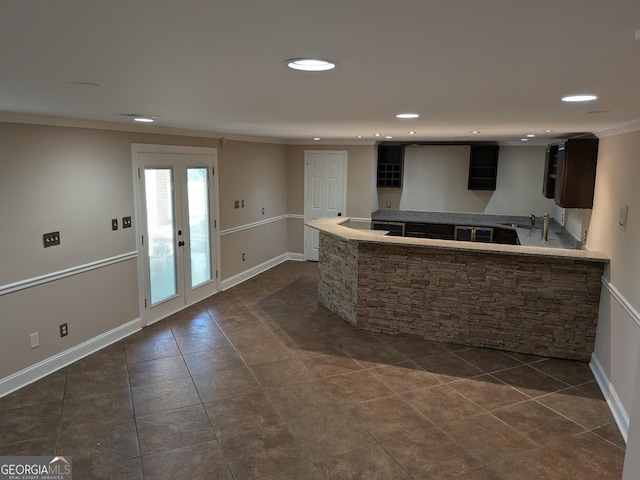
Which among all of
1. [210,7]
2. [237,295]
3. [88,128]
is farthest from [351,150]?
[210,7]

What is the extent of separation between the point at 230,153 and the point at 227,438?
435cm

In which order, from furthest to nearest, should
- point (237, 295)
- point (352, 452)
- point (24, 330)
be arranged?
point (237, 295), point (24, 330), point (352, 452)

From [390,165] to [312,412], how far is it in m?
5.78

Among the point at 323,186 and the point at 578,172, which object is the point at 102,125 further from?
the point at 578,172

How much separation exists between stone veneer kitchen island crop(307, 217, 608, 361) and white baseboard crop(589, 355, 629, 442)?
251 mm

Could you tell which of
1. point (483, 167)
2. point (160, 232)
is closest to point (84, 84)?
point (160, 232)

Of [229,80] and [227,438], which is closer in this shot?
[229,80]

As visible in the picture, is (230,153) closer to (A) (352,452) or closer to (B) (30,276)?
(B) (30,276)

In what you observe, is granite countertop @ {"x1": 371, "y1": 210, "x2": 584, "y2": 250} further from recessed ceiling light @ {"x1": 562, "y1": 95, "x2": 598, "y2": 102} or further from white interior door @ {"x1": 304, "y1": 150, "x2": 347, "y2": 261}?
recessed ceiling light @ {"x1": 562, "y1": 95, "x2": 598, "y2": 102}

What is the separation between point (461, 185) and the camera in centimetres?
813

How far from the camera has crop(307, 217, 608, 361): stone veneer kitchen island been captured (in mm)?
4184

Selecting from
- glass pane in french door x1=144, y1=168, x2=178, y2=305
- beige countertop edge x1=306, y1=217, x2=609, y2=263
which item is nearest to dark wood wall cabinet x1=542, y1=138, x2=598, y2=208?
beige countertop edge x1=306, y1=217, x2=609, y2=263

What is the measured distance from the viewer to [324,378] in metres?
3.92

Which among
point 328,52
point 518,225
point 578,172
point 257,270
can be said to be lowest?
point 257,270
